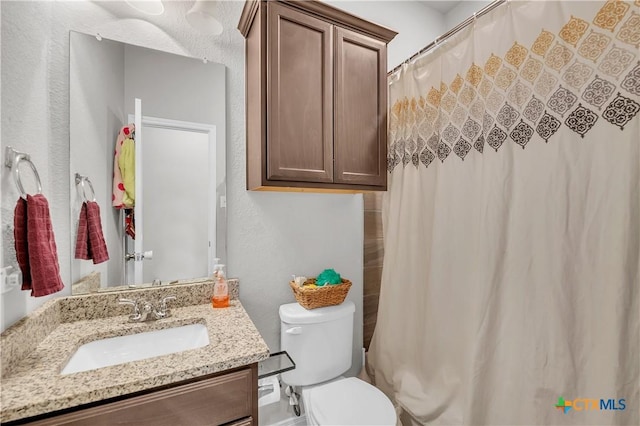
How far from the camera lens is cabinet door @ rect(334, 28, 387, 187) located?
1.38 m

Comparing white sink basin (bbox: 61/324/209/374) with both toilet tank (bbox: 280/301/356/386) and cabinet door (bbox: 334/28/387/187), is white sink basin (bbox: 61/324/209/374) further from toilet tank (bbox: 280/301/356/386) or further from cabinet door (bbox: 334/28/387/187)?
cabinet door (bbox: 334/28/387/187)

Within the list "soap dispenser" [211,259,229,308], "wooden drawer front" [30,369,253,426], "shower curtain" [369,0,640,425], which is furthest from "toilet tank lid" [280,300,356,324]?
"wooden drawer front" [30,369,253,426]

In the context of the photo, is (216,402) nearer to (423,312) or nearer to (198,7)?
(423,312)

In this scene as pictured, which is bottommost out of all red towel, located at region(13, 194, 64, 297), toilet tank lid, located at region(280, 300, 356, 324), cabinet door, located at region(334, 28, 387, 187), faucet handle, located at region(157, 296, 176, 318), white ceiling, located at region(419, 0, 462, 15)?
toilet tank lid, located at region(280, 300, 356, 324)

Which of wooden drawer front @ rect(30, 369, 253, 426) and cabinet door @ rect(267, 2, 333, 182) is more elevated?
cabinet door @ rect(267, 2, 333, 182)

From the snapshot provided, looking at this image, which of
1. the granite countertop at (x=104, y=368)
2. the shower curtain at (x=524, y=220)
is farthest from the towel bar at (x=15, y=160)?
the shower curtain at (x=524, y=220)

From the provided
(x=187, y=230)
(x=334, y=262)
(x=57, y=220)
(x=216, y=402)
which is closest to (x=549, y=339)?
(x=334, y=262)

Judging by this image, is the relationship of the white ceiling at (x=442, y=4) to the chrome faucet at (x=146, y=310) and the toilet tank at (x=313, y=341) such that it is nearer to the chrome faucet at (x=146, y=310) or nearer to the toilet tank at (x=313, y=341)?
the toilet tank at (x=313, y=341)

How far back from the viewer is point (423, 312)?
1575 mm

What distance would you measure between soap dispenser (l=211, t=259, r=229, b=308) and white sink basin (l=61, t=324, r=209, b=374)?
14 centimetres

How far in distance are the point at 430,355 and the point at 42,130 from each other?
6.57 feet

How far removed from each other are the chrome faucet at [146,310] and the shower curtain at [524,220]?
49.4 inches

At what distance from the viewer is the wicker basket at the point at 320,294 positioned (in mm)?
1455

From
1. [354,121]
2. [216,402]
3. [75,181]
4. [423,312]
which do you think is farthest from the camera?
[423,312]
